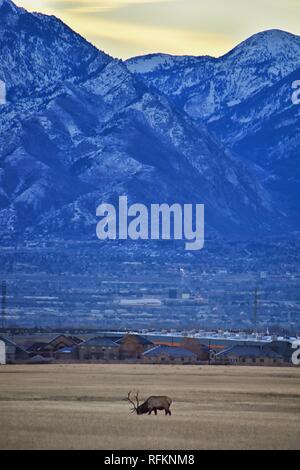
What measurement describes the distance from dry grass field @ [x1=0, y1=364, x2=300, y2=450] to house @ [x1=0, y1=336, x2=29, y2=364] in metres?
9.55

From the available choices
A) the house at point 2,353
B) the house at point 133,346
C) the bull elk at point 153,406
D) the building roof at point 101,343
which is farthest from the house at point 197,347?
the bull elk at point 153,406

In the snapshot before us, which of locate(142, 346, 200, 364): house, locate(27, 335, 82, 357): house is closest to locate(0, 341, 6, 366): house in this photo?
locate(27, 335, 82, 357): house

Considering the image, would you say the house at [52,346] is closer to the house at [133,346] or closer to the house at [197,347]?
the house at [133,346]

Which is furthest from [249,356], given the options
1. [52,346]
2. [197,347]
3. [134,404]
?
[134,404]

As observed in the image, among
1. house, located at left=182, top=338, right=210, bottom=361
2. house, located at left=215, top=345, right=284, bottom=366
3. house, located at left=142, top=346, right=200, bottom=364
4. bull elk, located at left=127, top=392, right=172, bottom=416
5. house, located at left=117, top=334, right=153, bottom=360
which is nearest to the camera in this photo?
bull elk, located at left=127, top=392, right=172, bottom=416

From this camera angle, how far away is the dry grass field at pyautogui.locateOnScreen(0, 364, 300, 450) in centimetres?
3841

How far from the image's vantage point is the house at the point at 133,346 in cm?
7679

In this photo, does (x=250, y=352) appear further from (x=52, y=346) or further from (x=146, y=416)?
(x=146, y=416)

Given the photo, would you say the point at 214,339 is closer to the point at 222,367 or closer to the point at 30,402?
the point at 222,367

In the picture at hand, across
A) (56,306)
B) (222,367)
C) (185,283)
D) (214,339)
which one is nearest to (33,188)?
(185,283)

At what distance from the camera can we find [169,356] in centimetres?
7438

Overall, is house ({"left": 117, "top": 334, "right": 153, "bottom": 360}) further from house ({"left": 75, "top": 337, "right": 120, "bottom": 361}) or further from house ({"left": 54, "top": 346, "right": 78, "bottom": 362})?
house ({"left": 54, "top": 346, "right": 78, "bottom": 362})

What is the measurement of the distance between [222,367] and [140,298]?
3002 inches

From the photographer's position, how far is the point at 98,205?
633 feet
